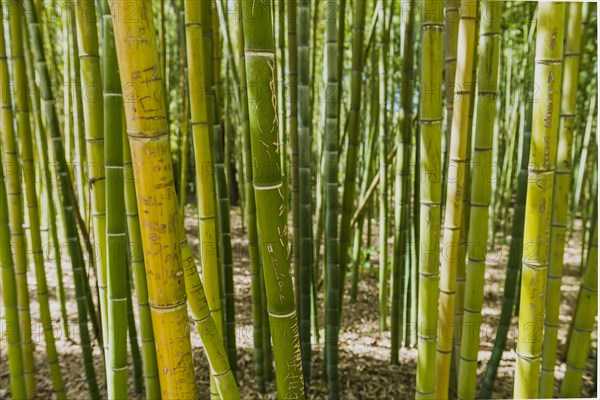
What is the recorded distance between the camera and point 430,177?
800 millimetres

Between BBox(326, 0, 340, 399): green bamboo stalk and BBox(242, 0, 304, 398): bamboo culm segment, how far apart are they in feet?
2.42

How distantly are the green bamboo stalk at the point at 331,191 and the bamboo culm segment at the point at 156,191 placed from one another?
835mm

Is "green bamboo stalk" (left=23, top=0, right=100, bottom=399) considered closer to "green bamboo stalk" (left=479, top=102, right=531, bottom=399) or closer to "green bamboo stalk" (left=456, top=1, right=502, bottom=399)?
"green bamboo stalk" (left=456, top=1, right=502, bottom=399)

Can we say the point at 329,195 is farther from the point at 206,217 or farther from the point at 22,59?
the point at 22,59

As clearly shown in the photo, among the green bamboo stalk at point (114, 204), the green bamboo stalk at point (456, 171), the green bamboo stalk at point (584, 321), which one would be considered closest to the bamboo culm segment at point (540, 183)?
the green bamboo stalk at point (456, 171)

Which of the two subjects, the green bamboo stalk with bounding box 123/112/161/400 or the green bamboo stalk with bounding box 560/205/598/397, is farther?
the green bamboo stalk with bounding box 560/205/598/397

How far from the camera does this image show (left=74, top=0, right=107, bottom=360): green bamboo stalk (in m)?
0.71

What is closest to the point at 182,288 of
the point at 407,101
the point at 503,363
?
the point at 407,101

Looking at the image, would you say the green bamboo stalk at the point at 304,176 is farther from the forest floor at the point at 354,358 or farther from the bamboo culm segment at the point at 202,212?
the bamboo culm segment at the point at 202,212

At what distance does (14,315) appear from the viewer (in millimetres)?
1324

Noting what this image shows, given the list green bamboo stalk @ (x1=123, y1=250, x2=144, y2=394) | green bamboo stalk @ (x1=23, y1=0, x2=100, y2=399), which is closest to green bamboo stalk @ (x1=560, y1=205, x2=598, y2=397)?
green bamboo stalk @ (x1=123, y1=250, x2=144, y2=394)

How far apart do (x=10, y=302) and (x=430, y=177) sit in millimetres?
1211

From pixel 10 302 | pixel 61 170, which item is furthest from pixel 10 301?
pixel 61 170

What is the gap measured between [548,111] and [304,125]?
825 mm
